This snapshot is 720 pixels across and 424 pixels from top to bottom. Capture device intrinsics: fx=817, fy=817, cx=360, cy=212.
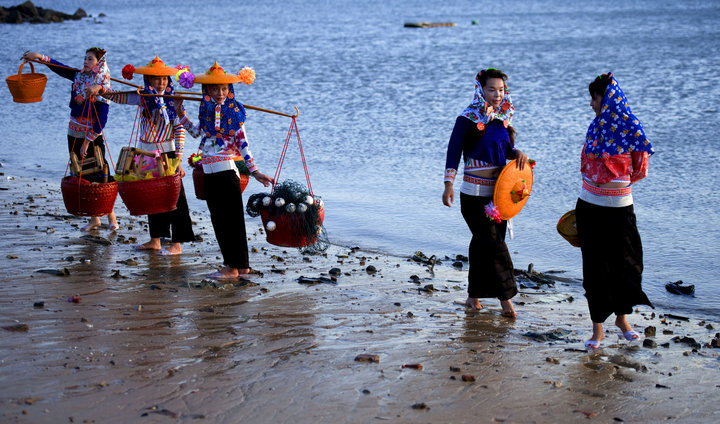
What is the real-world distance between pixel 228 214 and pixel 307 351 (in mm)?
1962

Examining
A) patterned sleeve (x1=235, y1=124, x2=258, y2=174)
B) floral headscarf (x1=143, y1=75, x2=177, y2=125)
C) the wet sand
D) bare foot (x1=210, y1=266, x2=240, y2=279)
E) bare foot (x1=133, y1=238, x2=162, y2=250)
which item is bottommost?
the wet sand

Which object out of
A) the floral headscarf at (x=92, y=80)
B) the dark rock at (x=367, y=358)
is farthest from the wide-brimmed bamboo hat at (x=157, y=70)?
the dark rock at (x=367, y=358)

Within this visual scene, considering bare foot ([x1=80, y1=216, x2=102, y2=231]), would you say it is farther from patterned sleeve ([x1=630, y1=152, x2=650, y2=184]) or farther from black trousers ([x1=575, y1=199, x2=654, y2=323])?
patterned sleeve ([x1=630, y1=152, x2=650, y2=184])

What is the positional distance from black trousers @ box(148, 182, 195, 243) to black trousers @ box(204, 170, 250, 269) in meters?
0.86

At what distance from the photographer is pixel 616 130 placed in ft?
16.6

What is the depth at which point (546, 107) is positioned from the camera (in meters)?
17.0

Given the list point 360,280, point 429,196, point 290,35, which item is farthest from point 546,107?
point 290,35

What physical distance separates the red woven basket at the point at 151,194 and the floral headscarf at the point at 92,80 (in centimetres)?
130

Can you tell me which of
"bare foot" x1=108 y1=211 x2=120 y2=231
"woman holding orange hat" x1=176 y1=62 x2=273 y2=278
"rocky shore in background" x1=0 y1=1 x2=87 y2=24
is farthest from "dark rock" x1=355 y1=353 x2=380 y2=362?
"rocky shore in background" x1=0 y1=1 x2=87 y2=24

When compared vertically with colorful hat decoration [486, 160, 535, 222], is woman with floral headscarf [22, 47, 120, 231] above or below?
above

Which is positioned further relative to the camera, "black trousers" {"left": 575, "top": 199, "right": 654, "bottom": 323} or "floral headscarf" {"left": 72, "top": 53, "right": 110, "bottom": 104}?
"floral headscarf" {"left": 72, "top": 53, "right": 110, "bottom": 104}

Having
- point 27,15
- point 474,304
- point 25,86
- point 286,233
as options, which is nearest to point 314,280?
point 286,233

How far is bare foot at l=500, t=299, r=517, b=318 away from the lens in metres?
5.91

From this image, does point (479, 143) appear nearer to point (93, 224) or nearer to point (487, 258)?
point (487, 258)
